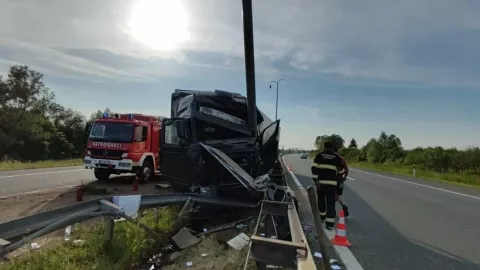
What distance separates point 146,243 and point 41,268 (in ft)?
5.23

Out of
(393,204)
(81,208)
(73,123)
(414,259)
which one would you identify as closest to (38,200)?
(81,208)

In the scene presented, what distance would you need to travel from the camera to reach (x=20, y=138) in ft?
185

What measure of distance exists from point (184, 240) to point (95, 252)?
1.32m

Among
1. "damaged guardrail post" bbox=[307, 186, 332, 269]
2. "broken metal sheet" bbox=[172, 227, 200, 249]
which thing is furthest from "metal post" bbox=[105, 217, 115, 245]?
"damaged guardrail post" bbox=[307, 186, 332, 269]

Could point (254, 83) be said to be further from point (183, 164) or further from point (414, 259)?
point (414, 259)

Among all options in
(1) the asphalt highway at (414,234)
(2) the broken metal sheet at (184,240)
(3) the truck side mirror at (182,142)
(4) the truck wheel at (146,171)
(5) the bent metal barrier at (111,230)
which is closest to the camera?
(5) the bent metal barrier at (111,230)

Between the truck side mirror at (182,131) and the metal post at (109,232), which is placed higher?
the truck side mirror at (182,131)

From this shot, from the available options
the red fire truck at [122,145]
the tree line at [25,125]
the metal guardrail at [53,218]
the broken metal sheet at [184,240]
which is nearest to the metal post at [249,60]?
the metal guardrail at [53,218]

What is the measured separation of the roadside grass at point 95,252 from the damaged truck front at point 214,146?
1.98 m

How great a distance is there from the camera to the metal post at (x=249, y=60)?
7.77 metres

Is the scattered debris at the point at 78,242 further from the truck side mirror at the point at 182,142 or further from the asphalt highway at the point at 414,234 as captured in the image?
the asphalt highway at the point at 414,234

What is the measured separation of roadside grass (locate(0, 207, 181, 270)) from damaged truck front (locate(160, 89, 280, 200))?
1.98 m

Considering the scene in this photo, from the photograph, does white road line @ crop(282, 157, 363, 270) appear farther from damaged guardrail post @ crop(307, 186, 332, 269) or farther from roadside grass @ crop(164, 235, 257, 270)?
roadside grass @ crop(164, 235, 257, 270)

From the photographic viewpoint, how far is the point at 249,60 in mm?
8383
